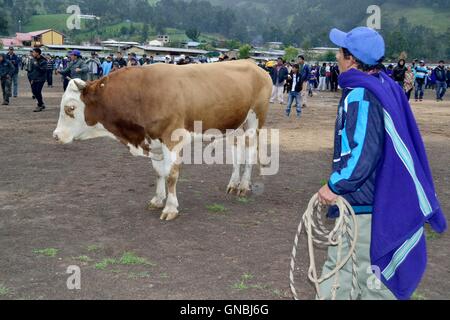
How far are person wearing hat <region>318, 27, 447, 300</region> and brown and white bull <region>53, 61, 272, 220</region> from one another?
3.54 metres

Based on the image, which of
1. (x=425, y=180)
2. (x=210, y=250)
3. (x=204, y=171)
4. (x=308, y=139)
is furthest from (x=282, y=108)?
(x=425, y=180)

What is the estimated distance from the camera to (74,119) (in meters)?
6.98

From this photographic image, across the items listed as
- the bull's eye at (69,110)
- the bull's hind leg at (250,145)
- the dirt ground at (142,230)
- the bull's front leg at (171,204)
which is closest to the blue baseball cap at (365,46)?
the dirt ground at (142,230)

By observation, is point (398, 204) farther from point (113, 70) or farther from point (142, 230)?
point (113, 70)

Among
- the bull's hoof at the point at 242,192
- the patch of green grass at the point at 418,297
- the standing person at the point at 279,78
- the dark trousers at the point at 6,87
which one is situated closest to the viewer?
the patch of green grass at the point at 418,297

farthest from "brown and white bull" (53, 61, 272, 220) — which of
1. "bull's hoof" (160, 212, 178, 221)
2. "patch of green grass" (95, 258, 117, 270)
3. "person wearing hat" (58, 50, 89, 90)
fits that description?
"person wearing hat" (58, 50, 89, 90)

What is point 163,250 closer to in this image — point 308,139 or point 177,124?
point 177,124

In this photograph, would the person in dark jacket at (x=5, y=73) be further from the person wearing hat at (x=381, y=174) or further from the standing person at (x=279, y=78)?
the person wearing hat at (x=381, y=174)

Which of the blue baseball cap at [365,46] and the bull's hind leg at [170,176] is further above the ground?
the blue baseball cap at [365,46]

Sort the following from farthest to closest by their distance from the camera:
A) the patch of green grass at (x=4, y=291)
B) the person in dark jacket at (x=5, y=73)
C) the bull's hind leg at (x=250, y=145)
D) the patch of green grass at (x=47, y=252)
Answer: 1. the person in dark jacket at (x=5, y=73)
2. the bull's hind leg at (x=250, y=145)
3. the patch of green grass at (x=47, y=252)
4. the patch of green grass at (x=4, y=291)

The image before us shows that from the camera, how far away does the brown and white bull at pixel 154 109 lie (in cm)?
666

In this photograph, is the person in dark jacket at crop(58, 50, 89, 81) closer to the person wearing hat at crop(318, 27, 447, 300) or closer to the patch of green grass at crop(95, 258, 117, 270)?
the patch of green grass at crop(95, 258, 117, 270)

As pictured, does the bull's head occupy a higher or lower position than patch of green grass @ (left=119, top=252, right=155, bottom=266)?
higher

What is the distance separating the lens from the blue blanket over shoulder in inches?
127
